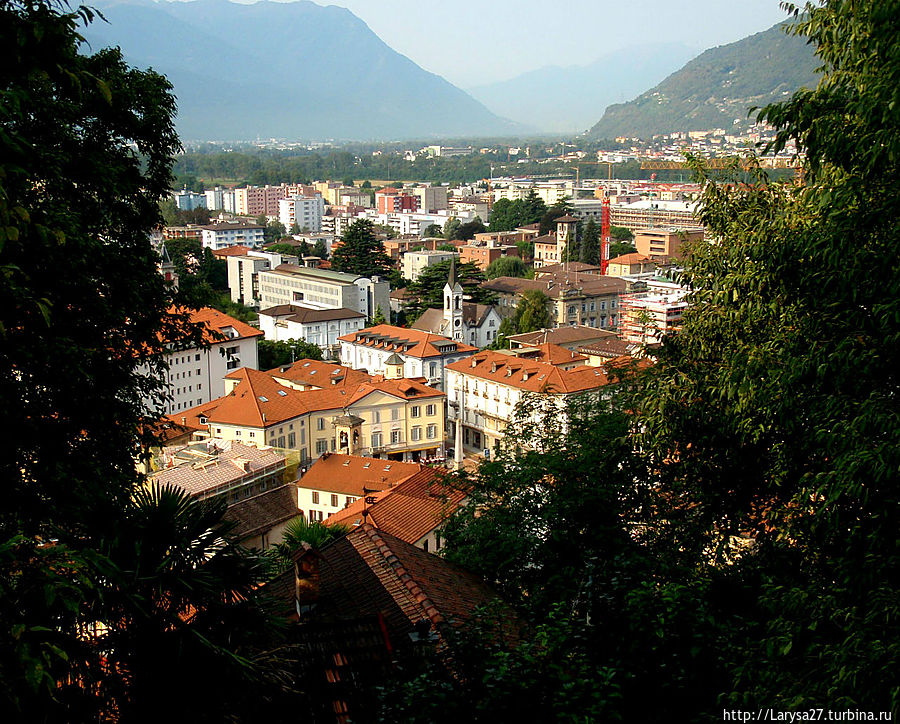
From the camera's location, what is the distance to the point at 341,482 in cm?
2112

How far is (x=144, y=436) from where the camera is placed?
6.92 meters

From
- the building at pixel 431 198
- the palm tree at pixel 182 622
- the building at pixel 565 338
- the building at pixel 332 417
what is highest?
the building at pixel 431 198

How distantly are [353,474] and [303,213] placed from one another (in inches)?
3710

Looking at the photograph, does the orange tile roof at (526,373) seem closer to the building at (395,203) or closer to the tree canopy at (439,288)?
the tree canopy at (439,288)

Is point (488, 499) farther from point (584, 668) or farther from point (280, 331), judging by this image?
point (280, 331)

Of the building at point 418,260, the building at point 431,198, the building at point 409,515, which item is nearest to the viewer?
the building at point 409,515

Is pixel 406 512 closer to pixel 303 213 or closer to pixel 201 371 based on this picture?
pixel 201 371

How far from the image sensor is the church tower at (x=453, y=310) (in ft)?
143

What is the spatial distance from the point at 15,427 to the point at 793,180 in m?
6.25

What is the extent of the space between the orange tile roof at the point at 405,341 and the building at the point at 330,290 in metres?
8.72

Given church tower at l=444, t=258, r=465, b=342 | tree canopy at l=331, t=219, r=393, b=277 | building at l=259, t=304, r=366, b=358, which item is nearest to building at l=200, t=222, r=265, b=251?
tree canopy at l=331, t=219, r=393, b=277

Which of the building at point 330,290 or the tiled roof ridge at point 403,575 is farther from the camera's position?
the building at point 330,290

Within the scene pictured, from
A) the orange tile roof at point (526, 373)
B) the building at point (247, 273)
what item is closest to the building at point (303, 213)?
the building at point (247, 273)

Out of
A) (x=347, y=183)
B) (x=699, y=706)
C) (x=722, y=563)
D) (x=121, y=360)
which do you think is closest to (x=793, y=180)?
(x=722, y=563)
